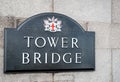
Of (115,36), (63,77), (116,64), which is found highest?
(115,36)

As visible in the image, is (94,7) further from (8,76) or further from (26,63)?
(8,76)

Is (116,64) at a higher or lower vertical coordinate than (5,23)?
lower

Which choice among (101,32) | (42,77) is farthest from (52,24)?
(101,32)

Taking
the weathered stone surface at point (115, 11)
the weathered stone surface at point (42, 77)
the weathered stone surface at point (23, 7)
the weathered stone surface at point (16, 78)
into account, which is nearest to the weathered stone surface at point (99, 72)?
the weathered stone surface at point (42, 77)

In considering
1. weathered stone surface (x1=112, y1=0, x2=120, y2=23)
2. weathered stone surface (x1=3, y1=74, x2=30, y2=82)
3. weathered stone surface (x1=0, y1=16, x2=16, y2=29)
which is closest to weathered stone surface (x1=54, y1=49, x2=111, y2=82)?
weathered stone surface (x1=112, y1=0, x2=120, y2=23)

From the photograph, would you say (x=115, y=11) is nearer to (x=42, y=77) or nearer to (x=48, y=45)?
(x=48, y=45)

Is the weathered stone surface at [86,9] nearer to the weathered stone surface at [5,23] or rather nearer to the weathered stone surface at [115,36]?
the weathered stone surface at [115,36]

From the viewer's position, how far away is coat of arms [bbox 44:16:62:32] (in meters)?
5.34

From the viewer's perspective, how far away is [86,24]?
5.80 m

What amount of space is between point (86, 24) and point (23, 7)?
1340 millimetres

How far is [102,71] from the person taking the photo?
5.96m

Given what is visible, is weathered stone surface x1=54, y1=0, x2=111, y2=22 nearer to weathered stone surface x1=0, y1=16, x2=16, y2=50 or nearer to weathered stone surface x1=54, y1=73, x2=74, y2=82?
weathered stone surface x1=0, y1=16, x2=16, y2=50

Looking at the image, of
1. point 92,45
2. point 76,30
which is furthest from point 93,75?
point 76,30

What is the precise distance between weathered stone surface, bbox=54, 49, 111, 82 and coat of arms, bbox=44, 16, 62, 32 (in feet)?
3.01
